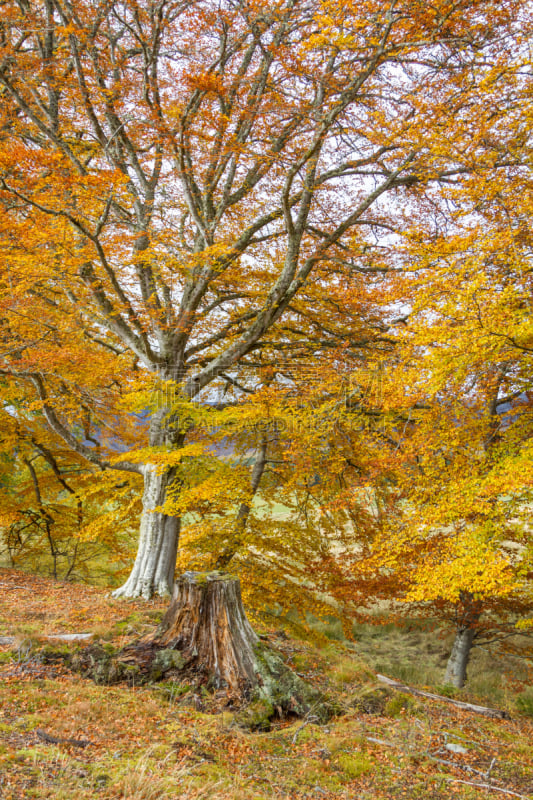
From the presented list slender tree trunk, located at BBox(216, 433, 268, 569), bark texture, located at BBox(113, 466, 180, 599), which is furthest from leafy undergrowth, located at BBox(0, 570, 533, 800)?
slender tree trunk, located at BBox(216, 433, 268, 569)

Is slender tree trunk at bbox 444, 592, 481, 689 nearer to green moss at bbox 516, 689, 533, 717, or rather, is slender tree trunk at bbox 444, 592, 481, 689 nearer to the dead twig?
green moss at bbox 516, 689, 533, 717

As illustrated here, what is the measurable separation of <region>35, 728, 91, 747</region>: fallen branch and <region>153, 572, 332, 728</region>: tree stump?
191cm

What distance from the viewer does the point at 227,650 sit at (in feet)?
18.2

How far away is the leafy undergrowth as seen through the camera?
308cm

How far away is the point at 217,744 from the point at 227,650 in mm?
1439

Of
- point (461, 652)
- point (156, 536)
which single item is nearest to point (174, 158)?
point (156, 536)

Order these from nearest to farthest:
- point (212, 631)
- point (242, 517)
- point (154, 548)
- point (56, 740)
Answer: point (56, 740) → point (212, 631) → point (154, 548) → point (242, 517)

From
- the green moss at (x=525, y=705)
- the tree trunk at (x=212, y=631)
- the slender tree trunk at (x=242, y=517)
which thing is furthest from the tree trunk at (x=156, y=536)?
the green moss at (x=525, y=705)

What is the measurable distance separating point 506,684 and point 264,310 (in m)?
11.5

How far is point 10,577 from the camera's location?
10680mm

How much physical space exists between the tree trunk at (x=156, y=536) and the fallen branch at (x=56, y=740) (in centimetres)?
631

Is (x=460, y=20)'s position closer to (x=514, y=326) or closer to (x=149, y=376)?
(x=514, y=326)

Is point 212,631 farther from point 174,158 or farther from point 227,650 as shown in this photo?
point 174,158

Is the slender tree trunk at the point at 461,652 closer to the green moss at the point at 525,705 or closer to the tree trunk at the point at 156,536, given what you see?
the green moss at the point at 525,705
